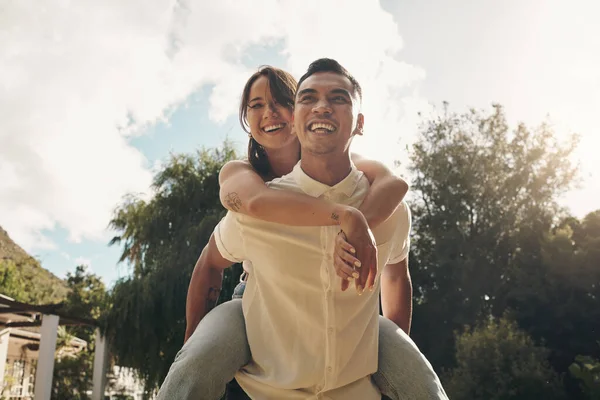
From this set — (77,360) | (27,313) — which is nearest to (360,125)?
(27,313)

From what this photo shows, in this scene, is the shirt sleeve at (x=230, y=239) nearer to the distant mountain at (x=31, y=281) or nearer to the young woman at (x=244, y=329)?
the young woman at (x=244, y=329)

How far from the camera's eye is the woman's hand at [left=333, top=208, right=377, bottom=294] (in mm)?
1333

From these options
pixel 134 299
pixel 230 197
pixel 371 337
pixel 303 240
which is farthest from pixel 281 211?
pixel 134 299

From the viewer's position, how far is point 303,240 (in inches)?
61.9

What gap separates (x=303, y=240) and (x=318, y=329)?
259 millimetres

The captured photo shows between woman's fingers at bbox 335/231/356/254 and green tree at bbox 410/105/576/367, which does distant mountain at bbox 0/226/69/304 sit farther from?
woman's fingers at bbox 335/231/356/254

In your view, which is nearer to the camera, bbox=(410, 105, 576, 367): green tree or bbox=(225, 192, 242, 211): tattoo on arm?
bbox=(225, 192, 242, 211): tattoo on arm

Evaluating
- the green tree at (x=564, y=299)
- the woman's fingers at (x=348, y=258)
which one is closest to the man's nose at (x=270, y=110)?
the woman's fingers at (x=348, y=258)

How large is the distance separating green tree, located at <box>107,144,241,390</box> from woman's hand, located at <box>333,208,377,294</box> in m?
12.1

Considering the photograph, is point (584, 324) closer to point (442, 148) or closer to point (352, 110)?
point (442, 148)

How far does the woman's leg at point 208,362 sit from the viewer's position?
58.3 inches

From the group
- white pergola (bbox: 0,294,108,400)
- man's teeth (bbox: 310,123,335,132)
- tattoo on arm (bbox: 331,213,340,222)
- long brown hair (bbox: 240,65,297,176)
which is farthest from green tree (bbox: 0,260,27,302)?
tattoo on arm (bbox: 331,213,340,222)

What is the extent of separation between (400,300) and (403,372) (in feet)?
1.25

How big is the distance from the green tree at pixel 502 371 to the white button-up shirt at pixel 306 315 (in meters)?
14.4
